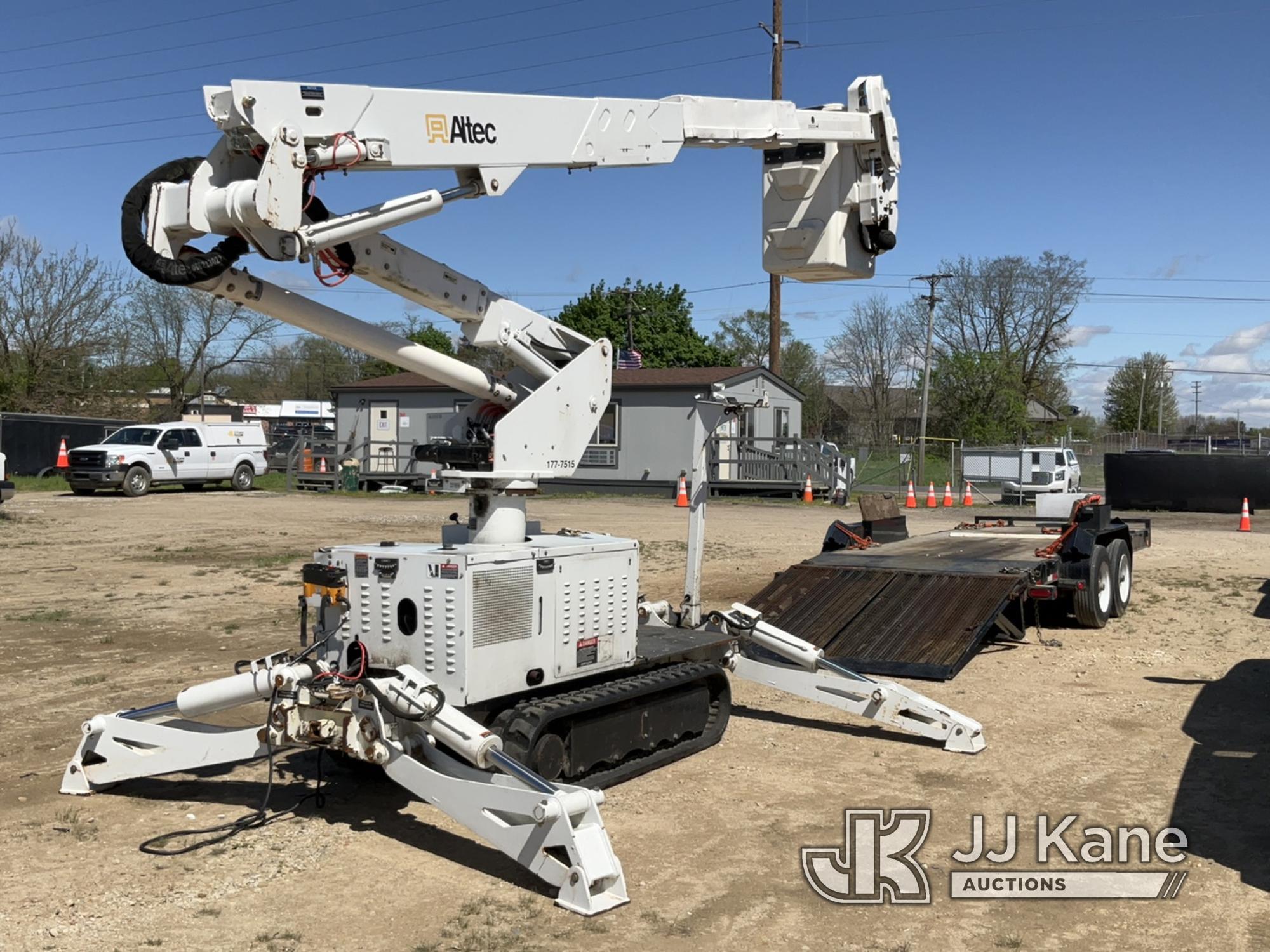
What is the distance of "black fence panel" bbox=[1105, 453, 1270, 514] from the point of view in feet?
95.3

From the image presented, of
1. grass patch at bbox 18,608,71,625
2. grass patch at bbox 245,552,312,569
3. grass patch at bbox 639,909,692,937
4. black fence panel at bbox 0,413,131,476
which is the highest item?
black fence panel at bbox 0,413,131,476

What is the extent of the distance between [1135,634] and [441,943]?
32.0ft

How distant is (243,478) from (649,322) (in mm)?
32682

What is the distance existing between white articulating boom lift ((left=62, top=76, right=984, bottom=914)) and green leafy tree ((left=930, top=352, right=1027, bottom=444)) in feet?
166

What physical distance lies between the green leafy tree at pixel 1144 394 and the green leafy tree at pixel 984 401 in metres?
34.0

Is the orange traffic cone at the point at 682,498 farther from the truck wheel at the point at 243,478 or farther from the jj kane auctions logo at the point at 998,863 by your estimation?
the jj kane auctions logo at the point at 998,863

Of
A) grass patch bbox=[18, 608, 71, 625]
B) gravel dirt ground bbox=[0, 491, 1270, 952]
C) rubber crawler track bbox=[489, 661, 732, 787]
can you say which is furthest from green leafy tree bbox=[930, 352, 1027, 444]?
rubber crawler track bbox=[489, 661, 732, 787]

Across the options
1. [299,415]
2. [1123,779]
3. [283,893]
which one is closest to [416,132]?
[283,893]

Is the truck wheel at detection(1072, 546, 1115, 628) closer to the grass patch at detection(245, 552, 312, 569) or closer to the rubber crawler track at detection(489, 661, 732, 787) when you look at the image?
the rubber crawler track at detection(489, 661, 732, 787)

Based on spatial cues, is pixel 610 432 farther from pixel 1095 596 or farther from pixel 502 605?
pixel 502 605

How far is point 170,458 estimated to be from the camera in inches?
1243

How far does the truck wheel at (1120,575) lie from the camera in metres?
13.2

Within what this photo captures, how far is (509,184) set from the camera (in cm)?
723

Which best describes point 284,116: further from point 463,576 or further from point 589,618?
point 589,618
